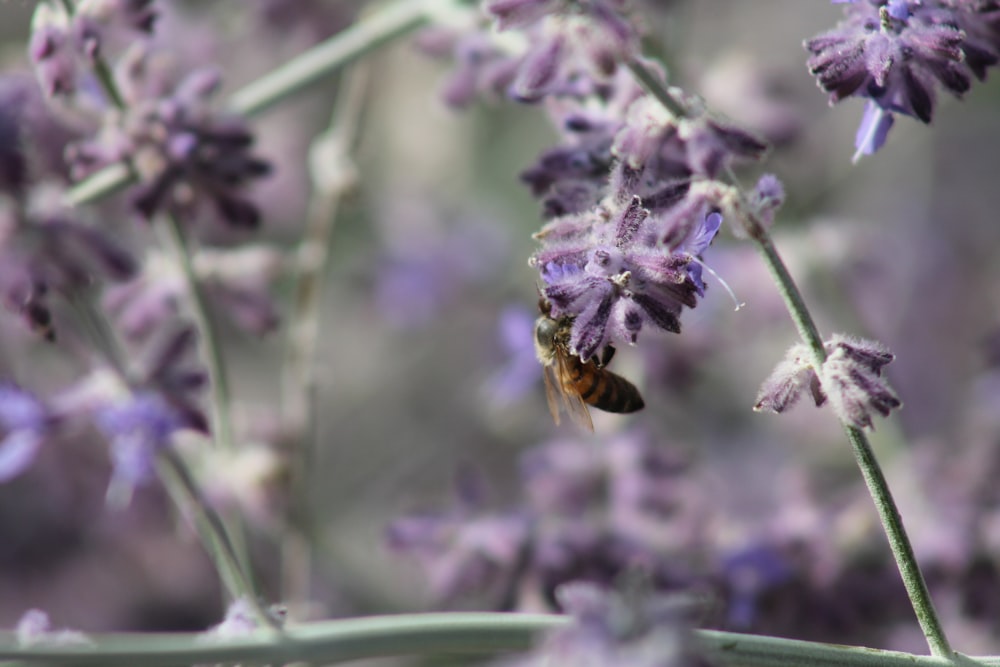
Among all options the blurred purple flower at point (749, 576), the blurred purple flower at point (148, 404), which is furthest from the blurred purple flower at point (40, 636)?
the blurred purple flower at point (749, 576)

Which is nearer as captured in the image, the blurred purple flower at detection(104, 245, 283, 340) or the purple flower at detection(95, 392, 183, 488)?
the purple flower at detection(95, 392, 183, 488)

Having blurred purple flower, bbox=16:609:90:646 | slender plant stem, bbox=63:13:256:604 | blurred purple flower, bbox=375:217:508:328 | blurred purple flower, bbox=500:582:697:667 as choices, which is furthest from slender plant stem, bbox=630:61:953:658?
blurred purple flower, bbox=375:217:508:328

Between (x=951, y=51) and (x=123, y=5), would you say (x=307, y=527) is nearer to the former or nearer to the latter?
(x=123, y=5)

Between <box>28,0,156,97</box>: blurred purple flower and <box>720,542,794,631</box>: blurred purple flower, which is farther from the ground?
<box>28,0,156,97</box>: blurred purple flower

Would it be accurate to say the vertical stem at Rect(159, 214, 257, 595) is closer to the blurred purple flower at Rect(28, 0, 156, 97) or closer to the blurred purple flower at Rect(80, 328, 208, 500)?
the blurred purple flower at Rect(80, 328, 208, 500)

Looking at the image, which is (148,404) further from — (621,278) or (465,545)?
(621,278)

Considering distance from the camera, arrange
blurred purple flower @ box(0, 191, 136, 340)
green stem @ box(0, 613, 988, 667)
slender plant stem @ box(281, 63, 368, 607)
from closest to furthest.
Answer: green stem @ box(0, 613, 988, 667), blurred purple flower @ box(0, 191, 136, 340), slender plant stem @ box(281, 63, 368, 607)

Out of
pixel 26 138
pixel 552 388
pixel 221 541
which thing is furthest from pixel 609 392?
pixel 26 138

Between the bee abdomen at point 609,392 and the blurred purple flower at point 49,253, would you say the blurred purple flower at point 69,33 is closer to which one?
the blurred purple flower at point 49,253
